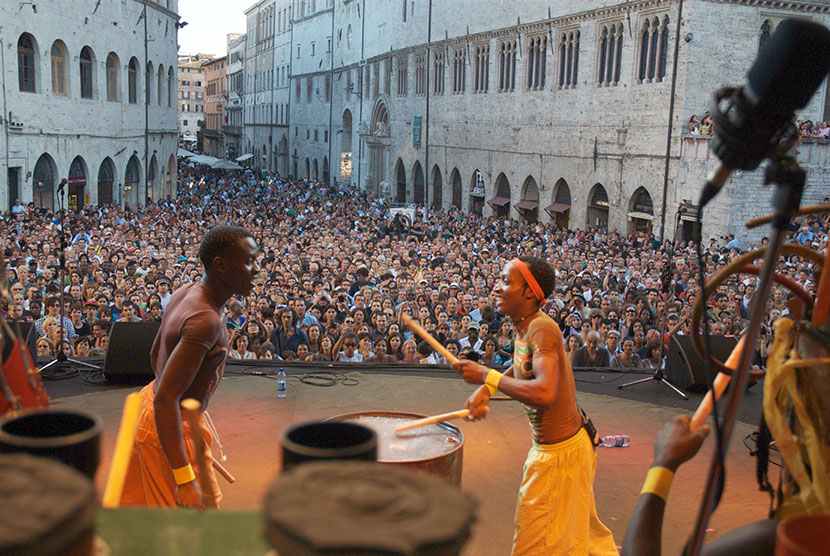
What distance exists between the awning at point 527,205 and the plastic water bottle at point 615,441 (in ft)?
86.8

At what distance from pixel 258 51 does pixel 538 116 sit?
55.0 meters

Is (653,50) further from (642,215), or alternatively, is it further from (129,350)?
A: (129,350)

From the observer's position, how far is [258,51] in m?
80.1

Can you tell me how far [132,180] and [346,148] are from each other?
23.6m

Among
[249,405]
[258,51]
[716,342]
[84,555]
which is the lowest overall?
[249,405]

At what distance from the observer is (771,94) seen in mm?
1637

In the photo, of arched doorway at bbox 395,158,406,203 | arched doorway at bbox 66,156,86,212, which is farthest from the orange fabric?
arched doorway at bbox 395,158,406,203

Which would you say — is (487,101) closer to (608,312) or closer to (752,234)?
(752,234)

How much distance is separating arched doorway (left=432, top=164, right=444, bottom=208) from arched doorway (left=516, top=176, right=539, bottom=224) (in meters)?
8.13

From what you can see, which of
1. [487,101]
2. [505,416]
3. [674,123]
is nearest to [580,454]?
[505,416]

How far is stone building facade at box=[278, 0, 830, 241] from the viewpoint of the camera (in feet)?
81.3

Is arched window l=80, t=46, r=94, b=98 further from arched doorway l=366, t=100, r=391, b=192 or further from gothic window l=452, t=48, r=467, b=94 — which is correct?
arched doorway l=366, t=100, r=391, b=192

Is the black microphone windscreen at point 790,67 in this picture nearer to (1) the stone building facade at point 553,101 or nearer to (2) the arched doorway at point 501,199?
(1) the stone building facade at point 553,101

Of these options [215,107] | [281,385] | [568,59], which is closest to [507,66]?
[568,59]
